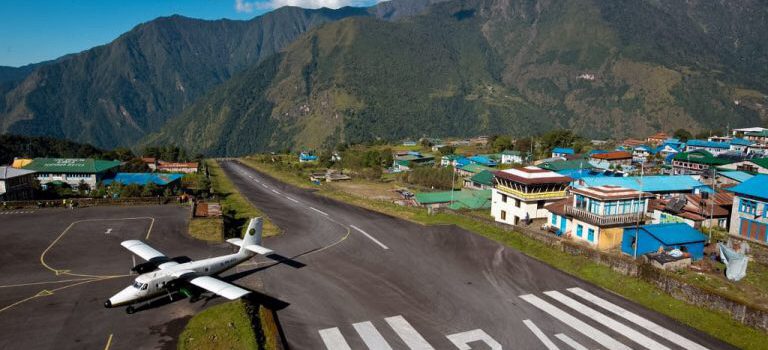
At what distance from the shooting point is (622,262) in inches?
1231

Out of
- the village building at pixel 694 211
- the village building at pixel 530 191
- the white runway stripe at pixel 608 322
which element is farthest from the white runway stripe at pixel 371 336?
the village building at pixel 694 211

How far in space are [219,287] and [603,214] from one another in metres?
30.4

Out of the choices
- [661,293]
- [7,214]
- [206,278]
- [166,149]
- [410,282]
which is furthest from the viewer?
[166,149]

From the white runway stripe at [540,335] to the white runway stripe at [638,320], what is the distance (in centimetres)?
556

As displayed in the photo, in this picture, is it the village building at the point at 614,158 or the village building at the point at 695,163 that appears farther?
the village building at the point at 614,158

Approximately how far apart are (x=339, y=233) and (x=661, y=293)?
27.7m

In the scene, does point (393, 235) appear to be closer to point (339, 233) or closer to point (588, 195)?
point (339, 233)

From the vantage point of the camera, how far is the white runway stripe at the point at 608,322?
75.3ft

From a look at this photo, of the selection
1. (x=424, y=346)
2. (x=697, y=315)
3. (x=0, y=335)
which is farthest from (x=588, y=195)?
(x=0, y=335)

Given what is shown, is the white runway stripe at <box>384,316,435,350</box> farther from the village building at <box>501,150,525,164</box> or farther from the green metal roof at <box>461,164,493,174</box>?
the village building at <box>501,150,525,164</box>

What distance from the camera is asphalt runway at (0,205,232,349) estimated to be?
73.7 feet

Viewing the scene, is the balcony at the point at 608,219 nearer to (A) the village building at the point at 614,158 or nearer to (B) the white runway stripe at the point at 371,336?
(B) the white runway stripe at the point at 371,336

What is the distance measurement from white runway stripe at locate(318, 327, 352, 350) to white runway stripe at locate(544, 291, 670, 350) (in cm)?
1402

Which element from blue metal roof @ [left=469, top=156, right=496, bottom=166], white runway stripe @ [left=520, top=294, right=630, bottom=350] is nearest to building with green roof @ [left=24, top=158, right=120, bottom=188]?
white runway stripe @ [left=520, top=294, right=630, bottom=350]
